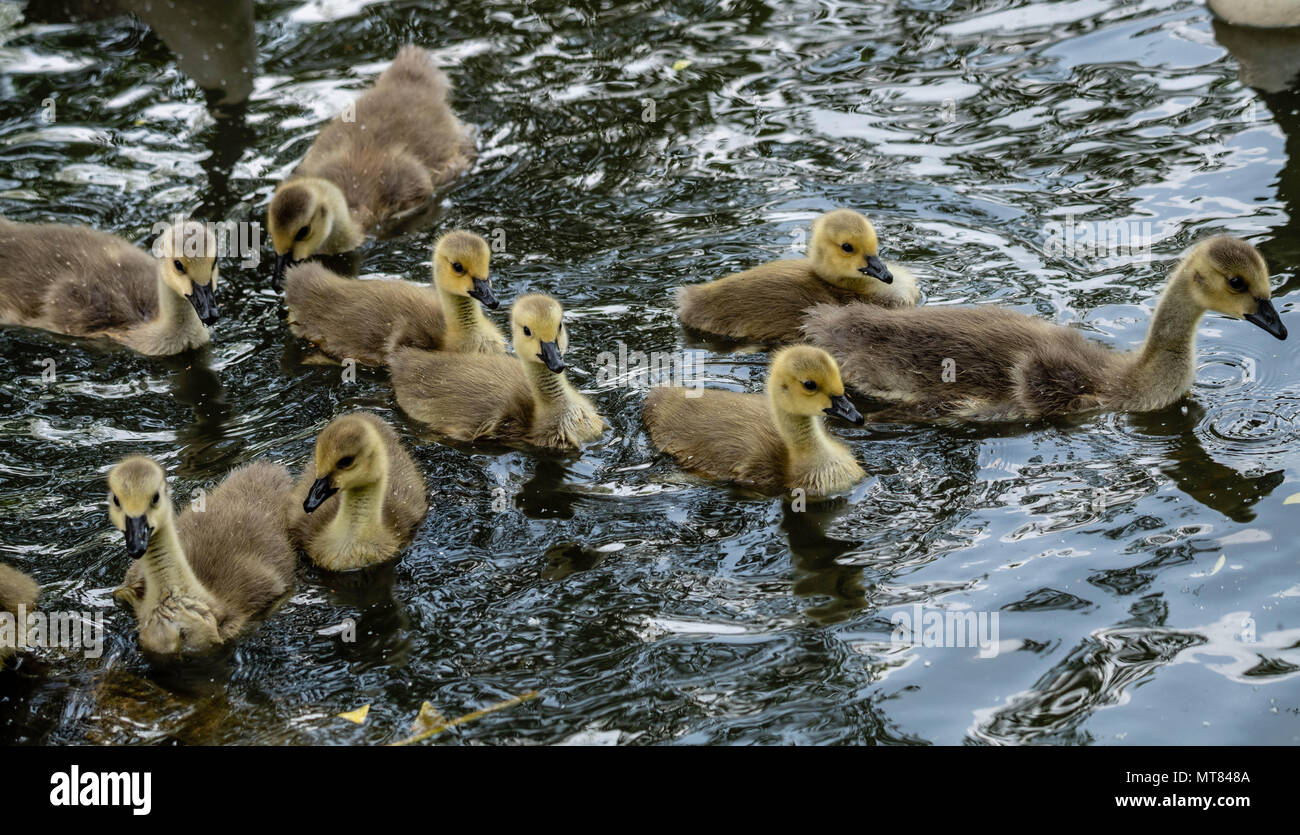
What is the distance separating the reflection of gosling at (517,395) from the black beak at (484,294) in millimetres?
287

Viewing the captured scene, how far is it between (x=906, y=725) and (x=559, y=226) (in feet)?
14.9

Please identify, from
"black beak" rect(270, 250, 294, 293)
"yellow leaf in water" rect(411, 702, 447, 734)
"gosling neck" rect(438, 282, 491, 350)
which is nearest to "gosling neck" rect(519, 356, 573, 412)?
"gosling neck" rect(438, 282, 491, 350)

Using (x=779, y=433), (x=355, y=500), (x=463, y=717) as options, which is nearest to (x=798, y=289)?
(x=779, y=433)

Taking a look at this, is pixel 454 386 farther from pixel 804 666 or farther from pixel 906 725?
pixel 906 725

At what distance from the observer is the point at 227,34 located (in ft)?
36.2

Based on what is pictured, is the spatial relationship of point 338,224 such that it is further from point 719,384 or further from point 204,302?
point 719,384

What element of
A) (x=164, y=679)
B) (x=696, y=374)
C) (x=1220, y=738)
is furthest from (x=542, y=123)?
(x=1220, y=738)

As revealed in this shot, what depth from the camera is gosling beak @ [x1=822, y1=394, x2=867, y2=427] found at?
629cm

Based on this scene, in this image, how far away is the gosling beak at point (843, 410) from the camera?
6.29m

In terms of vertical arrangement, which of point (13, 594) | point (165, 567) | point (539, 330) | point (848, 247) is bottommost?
point (13, 594)

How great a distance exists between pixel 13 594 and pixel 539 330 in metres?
2.45

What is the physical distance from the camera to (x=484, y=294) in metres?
7.14

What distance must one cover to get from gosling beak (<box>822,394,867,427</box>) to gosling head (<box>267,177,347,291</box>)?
11.4ft

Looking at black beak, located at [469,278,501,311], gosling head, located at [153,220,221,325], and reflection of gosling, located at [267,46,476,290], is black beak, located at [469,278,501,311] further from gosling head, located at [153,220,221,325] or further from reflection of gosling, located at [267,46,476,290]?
reflection of gosling, located at [267,46,476,290]
